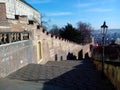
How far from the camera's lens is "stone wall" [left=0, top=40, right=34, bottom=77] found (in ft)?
35.7

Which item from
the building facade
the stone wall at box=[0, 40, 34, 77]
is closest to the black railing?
the stone wall at box=[0, 40, 34, 77]

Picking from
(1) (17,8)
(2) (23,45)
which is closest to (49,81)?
(2) (23,45)

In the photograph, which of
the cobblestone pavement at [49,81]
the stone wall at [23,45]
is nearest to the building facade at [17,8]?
the stone wall at [23,45]

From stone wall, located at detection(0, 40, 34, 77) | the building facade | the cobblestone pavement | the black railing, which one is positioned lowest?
the cobblestone pavement

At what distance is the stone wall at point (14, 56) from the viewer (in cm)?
1087

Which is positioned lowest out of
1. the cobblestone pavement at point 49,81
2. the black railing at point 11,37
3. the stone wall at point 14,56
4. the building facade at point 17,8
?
the cobblestone pavement at point 49,81

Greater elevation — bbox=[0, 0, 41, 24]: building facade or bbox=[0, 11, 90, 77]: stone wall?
bbox=[0, 0, 41, 24]: building facade

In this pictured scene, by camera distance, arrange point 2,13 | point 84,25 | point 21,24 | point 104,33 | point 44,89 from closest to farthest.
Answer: point 44,89 → point 104,33 → point 2,13 → point 21,24 → point 84,25

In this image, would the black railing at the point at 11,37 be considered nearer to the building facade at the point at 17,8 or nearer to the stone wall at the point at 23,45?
the stone wall at the point at 23,45

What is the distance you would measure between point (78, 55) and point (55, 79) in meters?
34.3

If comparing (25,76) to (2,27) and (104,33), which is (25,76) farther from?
(104,33)

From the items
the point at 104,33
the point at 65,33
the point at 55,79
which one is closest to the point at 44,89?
the point at 55,79

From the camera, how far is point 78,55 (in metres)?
45.0

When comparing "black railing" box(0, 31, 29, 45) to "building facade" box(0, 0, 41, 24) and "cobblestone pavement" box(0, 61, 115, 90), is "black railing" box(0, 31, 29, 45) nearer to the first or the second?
"cobblestone pavement" box(0, 61, 115, 90)
